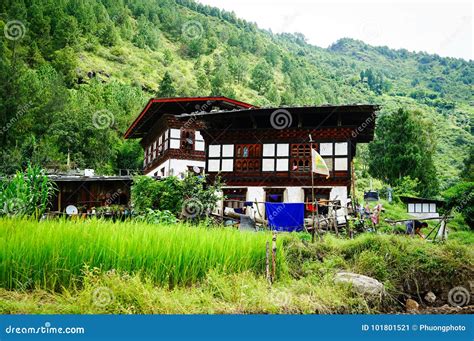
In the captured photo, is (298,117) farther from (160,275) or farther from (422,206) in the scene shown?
(160,275)

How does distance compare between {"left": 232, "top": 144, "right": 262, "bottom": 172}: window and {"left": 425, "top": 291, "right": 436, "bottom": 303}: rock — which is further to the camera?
{"left": 232, "top": 144, "right": 262, "bottom": 172}: window

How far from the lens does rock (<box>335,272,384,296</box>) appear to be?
34.4ft

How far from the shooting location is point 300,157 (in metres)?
23.6

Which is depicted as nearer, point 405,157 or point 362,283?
point 362,283

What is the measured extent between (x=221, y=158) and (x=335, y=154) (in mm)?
5250

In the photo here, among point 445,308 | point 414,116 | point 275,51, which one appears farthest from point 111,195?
point 275,51

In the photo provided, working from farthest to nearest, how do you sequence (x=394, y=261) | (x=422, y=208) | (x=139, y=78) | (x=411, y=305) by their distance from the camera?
(x=139, y=78) → (x=422, y=208) → (x=394, y=261) → (x=411, y=305)

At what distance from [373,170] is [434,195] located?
6028mm

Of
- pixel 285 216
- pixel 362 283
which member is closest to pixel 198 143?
pixel 285 216

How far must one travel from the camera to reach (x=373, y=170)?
45.1 metres

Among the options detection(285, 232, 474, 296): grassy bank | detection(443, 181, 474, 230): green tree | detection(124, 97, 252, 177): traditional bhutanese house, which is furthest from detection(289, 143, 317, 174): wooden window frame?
detection(285, 232, 474, 296): grassy bank

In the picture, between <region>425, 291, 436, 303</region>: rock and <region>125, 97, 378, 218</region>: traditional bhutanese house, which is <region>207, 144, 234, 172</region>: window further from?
<region>425, 291, 436, 303</region>: rock

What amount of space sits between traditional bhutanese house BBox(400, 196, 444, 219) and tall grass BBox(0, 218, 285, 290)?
80.2 ft

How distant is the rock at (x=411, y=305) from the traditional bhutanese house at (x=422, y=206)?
74.3ft
